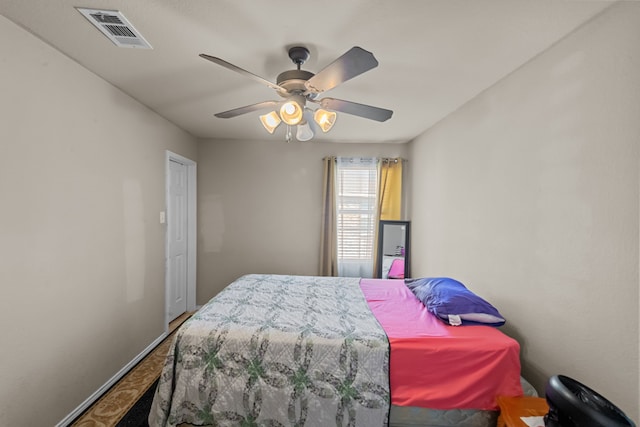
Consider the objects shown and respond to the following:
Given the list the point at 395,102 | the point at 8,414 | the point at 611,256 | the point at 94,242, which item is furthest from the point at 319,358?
the point at 395,102

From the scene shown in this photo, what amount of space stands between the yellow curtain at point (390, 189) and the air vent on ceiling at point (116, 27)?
305 centimetres

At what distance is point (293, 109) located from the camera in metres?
1.75

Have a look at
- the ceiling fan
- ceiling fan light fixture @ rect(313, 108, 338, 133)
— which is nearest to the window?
the ceiling fan

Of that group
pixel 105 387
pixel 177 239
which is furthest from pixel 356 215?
pixel 105 387

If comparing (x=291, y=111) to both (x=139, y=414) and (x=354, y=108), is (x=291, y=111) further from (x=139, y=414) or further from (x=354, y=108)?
(x=139, y=414)

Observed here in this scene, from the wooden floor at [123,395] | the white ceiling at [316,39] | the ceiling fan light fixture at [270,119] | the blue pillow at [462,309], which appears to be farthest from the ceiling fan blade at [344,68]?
the wooden floor at [123,395]

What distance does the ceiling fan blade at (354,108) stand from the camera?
6.02 feet

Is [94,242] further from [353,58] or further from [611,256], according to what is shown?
[611,256]

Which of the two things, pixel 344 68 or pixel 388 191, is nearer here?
pixel 344 68

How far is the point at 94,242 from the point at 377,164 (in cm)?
330

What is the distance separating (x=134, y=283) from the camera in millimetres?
2615

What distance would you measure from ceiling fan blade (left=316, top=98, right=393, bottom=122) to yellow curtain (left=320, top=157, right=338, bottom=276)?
6.71 ft

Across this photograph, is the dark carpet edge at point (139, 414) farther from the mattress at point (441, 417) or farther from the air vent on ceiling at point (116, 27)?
the air vent on ceiling at point (116, 27)

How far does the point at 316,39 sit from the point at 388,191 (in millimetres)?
2683
